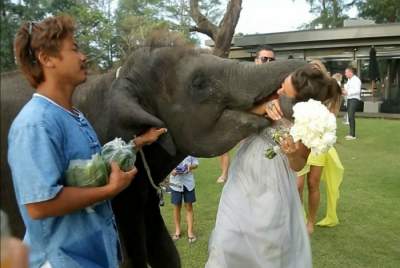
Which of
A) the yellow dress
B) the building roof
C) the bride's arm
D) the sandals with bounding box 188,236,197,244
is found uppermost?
the building roof

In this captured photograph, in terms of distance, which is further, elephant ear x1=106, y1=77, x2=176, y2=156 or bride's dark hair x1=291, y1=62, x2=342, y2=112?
elephant ear x1=106, y1=77, x2=176, y2=156

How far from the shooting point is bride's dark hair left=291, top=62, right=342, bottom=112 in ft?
11.1

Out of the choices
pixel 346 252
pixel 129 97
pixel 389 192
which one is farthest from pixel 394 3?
pixel 129 97

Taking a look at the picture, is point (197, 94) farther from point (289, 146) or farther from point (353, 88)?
point (353, 88)

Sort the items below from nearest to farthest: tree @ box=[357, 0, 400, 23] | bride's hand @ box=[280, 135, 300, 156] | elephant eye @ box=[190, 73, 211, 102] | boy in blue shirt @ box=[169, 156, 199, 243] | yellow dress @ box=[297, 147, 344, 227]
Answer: bride's hand @ box=[280, 135, 300, 156] → elephant eye @ box=[190, 73, 211, 102] → boy in blue shirt @ box=[169, 156, 199, 243] → yellow dress @ box=[297, 147, 344, 227] → tree @ box=[357, 0, 400, 23]

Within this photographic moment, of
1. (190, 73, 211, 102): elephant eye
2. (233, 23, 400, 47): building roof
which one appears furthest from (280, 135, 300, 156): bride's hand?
(233, 23, 400, 47): building roof

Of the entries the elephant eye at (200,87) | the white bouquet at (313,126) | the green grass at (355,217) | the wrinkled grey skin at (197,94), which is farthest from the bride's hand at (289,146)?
the green grass at (355,217)

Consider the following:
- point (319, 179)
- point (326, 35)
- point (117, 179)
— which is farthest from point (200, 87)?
point (326, 35)

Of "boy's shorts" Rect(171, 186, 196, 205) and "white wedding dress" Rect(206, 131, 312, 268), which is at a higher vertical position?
"white wedding dress" Rect(206, 131, 312, 268)

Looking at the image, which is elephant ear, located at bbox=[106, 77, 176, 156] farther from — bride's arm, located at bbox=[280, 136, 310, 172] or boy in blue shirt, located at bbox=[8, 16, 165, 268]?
boy in blue shirt, located at bbox=[8, 16, 165, 268]

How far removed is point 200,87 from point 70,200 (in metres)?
1.76

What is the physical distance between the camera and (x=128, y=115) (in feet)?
11.5

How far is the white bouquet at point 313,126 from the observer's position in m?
2.98

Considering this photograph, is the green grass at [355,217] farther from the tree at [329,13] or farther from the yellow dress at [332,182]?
the tree at [329,13]
